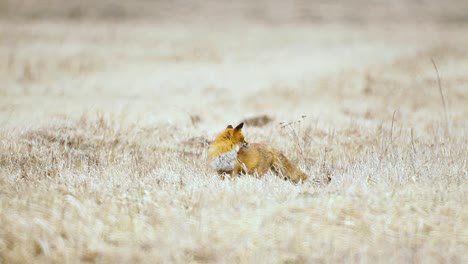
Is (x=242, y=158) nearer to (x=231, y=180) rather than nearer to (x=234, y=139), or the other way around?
(x=234, y=139)

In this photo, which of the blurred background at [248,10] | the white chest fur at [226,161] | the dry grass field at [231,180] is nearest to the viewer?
the dry grass field at [231,180]

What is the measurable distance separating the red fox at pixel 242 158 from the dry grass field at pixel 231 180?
6.8 inches

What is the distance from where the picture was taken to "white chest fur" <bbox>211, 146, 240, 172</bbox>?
16.7 ft

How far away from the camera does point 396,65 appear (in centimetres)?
1716

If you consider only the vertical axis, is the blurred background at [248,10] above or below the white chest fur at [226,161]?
above

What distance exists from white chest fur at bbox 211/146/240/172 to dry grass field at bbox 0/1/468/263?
0.47 feet

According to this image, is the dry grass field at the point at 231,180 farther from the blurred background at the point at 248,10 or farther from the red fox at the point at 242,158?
the blurred background at the point at 248,10

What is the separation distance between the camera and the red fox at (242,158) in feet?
16.7

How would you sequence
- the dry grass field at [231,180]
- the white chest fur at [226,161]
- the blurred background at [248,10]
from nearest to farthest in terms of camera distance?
the dry grass field at [231,180]
the white chest fur at [226,161]
the blurred background at [248,10]

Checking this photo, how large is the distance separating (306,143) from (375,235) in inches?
120

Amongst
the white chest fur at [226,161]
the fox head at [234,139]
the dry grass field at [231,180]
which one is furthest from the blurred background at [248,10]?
the white chest fur at [226,161]

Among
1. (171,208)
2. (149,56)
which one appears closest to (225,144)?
(171,208)

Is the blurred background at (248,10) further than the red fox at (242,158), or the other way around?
the blurred background at (248,10)

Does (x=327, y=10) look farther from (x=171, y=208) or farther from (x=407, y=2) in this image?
(x=171, y=208)
